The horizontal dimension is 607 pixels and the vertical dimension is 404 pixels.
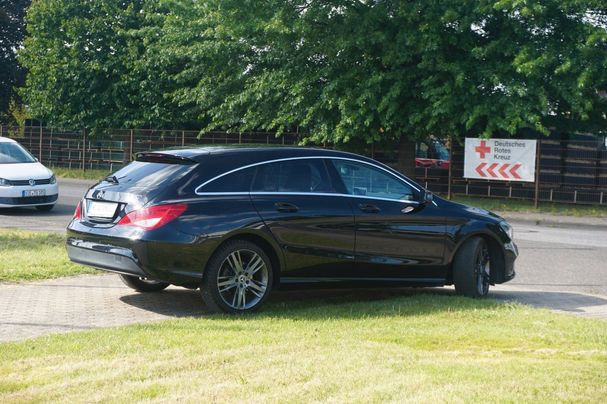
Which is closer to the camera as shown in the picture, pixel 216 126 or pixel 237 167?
pixel 237 167

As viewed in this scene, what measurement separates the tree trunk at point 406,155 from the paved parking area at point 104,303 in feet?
61.2

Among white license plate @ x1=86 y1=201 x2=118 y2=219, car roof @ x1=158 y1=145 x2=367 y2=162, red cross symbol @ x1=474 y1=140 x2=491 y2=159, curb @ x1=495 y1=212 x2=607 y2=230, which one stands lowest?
curb @ x1=495 y1=212 x2=607 y2=230

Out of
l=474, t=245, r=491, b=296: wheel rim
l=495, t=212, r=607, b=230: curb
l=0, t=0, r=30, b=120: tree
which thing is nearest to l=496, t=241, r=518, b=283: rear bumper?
l=474, t=245, r=491, b=296: wheel rim

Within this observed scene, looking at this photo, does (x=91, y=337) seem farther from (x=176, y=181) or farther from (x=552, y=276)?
(x=552, y=276)

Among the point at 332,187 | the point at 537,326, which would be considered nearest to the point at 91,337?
the point at 332,187

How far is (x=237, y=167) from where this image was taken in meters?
9.15

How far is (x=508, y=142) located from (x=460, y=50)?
296 cm

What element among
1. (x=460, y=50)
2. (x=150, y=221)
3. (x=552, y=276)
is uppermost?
(x=460, y=50)

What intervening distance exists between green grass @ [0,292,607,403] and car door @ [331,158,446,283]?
2.77ft

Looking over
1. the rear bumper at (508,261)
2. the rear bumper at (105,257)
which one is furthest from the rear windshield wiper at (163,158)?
the rear bumper at (508,261)

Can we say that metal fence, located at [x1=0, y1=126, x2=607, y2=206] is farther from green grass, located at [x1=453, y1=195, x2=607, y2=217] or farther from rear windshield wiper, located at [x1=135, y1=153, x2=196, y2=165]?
rear windshield wiper, located at [x1=135, y1=153, x2=196, y2=165]

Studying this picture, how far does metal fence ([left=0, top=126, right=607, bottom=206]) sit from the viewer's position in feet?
88.7

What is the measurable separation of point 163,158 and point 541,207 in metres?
19.7

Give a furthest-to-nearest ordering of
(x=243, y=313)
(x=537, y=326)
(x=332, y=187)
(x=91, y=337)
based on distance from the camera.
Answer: (x=332, y=187)
(x=243, y=313)
(x=537, y=326)
(x=91, y=337)
